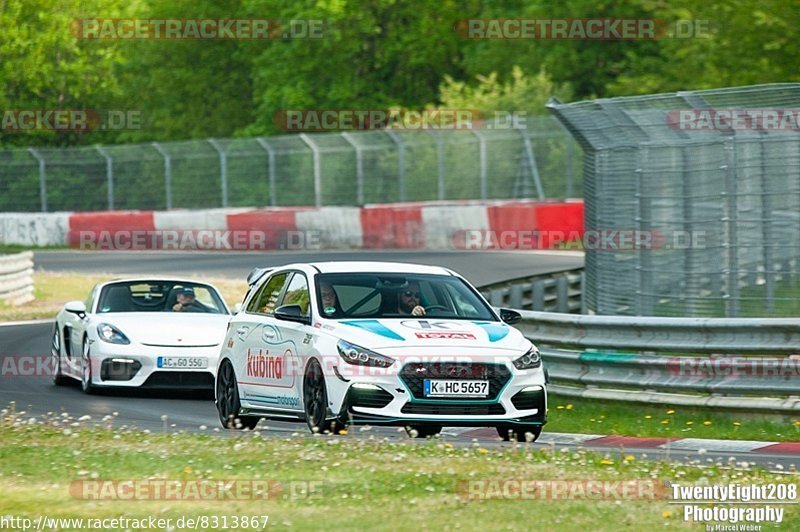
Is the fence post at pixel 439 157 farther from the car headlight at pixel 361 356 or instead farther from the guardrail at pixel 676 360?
the car headlight at pixel 361 356

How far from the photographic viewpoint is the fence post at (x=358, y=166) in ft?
134

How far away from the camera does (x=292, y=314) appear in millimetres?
12648

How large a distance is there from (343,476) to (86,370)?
810 centimetres

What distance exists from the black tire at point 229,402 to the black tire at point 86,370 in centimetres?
286

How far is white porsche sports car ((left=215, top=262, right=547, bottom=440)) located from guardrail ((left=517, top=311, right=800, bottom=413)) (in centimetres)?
199

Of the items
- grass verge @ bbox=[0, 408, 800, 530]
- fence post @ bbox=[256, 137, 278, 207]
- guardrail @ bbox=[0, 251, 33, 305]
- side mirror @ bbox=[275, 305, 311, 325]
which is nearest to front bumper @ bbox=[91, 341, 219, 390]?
side mirror @ bbox=[275, 305, 311, 325]

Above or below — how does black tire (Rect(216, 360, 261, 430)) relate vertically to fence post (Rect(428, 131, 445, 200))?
below

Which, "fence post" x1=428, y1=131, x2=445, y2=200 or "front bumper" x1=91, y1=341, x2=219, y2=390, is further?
"fence post" x1=428, y1=131, x2=445, y2=200

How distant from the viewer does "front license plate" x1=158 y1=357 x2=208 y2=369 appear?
53.4 feet

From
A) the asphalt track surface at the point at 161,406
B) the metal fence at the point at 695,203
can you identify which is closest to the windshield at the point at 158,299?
the asphalt track surface at the point at 161,406

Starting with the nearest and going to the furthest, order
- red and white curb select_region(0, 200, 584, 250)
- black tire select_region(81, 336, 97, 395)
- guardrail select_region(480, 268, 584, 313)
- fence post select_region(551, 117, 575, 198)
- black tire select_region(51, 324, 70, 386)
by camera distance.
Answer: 1. black tire select_region(81, 336, 97, 395)
2. black tire select_region(51, 324, 70, 386)
3. guardrail select_region(480, 268, 584, 313)
4. fence post select_region(551, 117, 575, 198)
5. red and white curb select_region(0, 200, 584, 250)

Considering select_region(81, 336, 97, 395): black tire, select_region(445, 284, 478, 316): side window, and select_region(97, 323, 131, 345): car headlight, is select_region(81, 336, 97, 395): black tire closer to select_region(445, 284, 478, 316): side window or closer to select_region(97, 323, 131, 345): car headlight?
select_region(97, 323, 131, 345): car headlight

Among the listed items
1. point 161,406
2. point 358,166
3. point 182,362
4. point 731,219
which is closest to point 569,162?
point 358,166

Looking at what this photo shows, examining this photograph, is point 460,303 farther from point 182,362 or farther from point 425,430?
point 182,362
